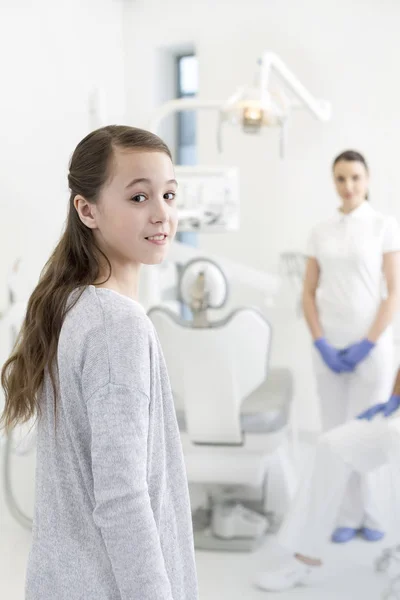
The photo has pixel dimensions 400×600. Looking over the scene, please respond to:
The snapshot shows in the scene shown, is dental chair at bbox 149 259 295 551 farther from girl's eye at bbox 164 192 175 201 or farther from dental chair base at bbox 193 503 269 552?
girl's eye at bbox 164 192 175 201

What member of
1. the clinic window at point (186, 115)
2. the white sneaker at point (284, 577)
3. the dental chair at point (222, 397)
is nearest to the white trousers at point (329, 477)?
the white sneaker at point (284, 577)

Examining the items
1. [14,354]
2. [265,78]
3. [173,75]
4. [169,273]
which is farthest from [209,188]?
[14,354]

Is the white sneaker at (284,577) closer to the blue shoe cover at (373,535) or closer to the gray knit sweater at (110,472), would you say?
the blue shoe cover at (373,535)

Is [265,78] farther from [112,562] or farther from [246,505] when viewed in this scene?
[112,562]

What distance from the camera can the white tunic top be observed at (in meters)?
2.68

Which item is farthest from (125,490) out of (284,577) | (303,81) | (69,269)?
(303,81)

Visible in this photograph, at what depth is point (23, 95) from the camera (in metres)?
3.32

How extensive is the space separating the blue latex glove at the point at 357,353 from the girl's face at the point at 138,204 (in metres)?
1.84

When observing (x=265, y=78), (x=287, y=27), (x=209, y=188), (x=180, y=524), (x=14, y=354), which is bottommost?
(x=180, y=524)

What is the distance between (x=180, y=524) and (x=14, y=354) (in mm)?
298

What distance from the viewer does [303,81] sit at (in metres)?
3.71

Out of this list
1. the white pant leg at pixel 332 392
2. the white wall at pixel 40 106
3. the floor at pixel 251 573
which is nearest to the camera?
the floor at pixel 251 573

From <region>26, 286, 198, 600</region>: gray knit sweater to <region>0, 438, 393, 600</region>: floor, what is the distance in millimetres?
1422

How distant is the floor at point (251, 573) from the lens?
A: 223cm
